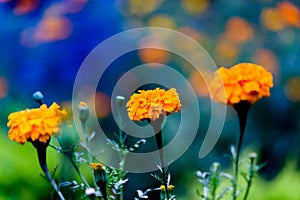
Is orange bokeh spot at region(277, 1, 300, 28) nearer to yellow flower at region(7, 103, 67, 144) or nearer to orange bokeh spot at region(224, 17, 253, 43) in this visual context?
orange bokeh spot at region(224, 17, 253, 43)

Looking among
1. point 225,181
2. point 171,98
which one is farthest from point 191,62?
point 171,98

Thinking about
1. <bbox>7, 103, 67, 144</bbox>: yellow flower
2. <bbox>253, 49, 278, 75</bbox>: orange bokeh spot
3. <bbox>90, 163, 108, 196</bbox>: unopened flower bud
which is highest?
<bbox>253, 49, 278, 75</bbox>: orange bokeh spot

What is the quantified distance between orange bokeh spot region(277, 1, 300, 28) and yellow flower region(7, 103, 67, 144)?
0.86 meters

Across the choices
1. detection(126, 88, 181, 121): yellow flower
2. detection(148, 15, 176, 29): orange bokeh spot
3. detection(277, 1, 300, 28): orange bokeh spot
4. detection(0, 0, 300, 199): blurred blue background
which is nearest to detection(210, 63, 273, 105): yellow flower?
detection(126, 88, 181, 121): yellow flower

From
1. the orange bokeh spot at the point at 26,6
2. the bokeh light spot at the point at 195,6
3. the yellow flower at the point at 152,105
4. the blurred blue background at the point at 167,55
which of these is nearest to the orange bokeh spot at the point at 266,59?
the blurred blue background at the point at 167,55

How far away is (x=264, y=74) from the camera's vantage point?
1.59 feet

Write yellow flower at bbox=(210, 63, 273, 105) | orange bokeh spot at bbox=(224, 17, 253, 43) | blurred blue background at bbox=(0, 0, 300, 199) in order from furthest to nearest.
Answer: orange bokeh spot at bbox=(224, 17, 253, 43)
blurred blue background at bbox=(0, 0, 300, 199)
yellow flower at bbox=(210, 63, 273, 105)

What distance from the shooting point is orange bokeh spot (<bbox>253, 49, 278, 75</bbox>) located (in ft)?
3.85

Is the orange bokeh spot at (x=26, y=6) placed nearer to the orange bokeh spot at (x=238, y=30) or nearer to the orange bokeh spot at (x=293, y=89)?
the orange bokeh spot at (x=238, y=30)

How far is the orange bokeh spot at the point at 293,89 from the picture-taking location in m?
Answer: 1.16

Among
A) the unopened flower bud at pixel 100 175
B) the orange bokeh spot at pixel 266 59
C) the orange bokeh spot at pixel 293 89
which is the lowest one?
the unopened flower bud at pixel 100 175

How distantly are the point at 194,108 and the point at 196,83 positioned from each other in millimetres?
76

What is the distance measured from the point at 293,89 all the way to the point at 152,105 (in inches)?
28.6

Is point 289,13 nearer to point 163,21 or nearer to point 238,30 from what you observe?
point 238,30
